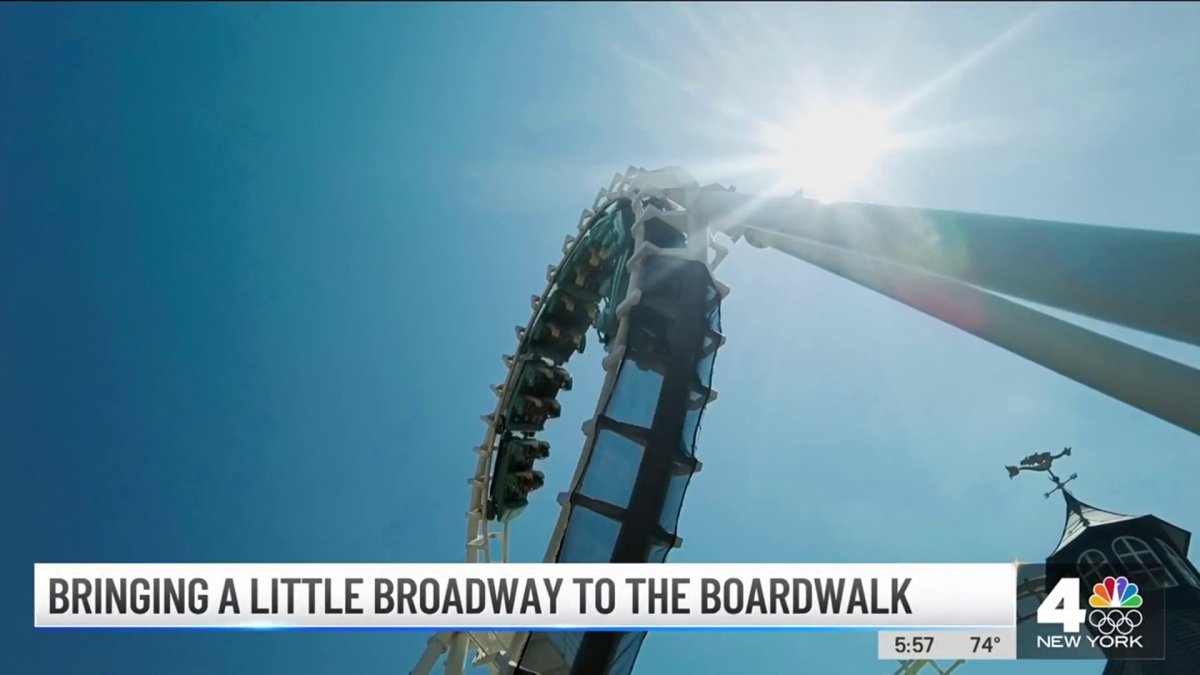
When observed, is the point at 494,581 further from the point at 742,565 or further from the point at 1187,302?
the point at 1187,302

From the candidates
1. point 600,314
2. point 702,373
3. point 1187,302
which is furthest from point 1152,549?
point 1187,302

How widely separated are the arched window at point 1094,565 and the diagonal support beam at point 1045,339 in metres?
37.2

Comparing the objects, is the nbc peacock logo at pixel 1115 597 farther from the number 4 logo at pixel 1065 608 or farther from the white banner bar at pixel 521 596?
the white banner bar at pixel 521 596

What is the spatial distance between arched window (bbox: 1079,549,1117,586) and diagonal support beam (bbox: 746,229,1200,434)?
3716 cm

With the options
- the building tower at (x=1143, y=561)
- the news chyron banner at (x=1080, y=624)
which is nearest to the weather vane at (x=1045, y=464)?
the building tower at (x=1143, y=561)

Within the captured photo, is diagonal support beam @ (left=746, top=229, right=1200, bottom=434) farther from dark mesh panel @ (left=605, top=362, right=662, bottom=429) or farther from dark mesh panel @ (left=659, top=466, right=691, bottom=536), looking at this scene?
dark mesh panel @ (left=659, top=466, right=691, bottom=536)

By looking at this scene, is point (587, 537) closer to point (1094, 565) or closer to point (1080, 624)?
point (1080, 624)

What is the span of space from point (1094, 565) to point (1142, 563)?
245 cm

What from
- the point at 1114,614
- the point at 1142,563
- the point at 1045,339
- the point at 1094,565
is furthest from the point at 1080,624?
the point at 1094,565

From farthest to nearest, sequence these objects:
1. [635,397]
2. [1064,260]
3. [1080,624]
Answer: [635,397] → [1080,624] → [1064,260]

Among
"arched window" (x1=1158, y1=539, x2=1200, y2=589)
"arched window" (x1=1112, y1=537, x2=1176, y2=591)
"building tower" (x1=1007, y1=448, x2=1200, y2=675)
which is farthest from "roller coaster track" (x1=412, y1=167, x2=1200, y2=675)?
"arched window" (x1=1158, y1=539, x2=1200, y2=589)

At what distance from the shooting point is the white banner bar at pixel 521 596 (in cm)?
1121

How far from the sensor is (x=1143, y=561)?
4031 cm

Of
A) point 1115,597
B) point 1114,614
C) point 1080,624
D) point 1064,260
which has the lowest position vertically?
point 1080,624
